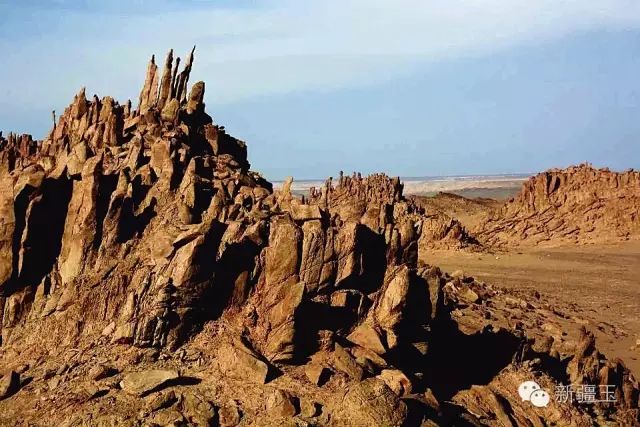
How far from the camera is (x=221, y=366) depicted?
1305 cm

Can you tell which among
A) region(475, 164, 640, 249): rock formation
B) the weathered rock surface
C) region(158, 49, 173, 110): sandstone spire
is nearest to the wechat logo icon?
the weathered rock surface

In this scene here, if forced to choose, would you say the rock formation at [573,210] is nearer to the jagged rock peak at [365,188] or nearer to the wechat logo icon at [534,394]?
the jagged rock peak at [365,188]

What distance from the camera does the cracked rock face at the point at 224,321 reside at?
39.5 ft

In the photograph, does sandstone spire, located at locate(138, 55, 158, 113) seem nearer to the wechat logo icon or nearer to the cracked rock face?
the cracked rock face

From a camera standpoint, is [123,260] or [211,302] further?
[123,260]

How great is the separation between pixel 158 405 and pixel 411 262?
8809 millimetres

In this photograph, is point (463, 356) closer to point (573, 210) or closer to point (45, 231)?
point (45, 231)

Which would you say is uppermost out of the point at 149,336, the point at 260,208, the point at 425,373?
the point at 260,208

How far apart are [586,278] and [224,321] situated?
1377 inches

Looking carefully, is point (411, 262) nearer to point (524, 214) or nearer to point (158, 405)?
point (158, 405)

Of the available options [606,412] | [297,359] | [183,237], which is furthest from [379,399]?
→ [606,412]

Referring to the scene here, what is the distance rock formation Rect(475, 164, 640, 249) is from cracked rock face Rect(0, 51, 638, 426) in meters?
41.7

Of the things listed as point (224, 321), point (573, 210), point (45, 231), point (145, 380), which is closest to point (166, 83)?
point (45, 231)

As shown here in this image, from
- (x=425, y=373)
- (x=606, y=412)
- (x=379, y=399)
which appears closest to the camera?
(x=379, y=399)
